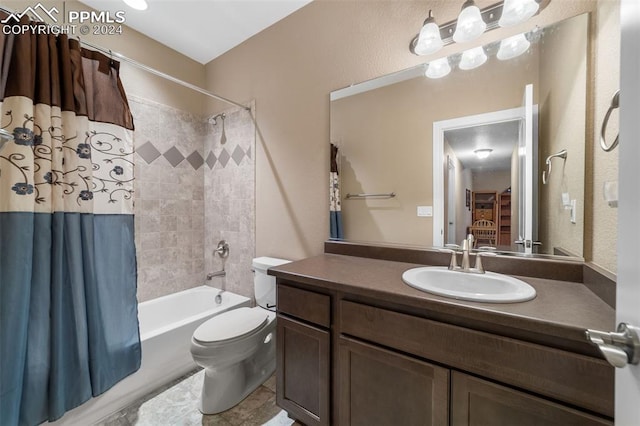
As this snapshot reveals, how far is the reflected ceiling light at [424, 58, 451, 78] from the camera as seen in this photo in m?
1.38

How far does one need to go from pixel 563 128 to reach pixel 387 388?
136 cm

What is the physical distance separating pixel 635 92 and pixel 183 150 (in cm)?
279

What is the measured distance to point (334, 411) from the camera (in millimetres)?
1144

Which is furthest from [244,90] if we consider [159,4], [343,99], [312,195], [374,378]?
[374,378]

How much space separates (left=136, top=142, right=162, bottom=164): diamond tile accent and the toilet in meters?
1.52

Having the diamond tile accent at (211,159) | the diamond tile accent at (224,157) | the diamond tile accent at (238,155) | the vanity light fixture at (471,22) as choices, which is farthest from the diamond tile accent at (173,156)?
the vanity light fixture at (471,22)

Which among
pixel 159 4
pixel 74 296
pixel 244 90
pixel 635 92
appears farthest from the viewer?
pixel 244 90

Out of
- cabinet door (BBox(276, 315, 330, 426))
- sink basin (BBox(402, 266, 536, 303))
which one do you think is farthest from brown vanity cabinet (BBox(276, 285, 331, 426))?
sink basin (BBox(402, 266, 536, 303))

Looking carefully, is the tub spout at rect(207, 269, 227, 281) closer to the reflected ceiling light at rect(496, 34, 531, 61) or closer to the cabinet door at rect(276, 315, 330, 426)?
the cabinet door at rect(276, 315, 330, 426)

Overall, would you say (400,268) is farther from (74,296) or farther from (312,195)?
(74,296)

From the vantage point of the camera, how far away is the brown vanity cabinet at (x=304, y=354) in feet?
3.78

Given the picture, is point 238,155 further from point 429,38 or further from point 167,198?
point 429,38

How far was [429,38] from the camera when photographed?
1333mm

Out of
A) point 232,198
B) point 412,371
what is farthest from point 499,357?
point 232,198
